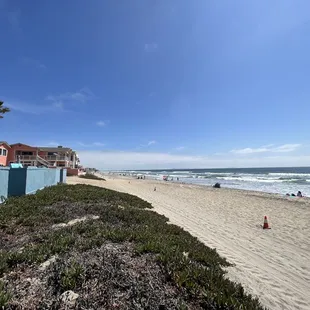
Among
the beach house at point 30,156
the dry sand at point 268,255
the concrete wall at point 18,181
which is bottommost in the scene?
the dry sand at point 268,255

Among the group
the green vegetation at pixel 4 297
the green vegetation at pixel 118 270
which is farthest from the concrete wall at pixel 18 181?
A: the green vegetation at pixel 4 297

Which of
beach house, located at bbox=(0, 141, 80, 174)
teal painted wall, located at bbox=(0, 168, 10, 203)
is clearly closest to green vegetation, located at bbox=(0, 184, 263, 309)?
teal painted wall, located at bbox=(0, 168, 10, 203)

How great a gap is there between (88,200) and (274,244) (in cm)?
783

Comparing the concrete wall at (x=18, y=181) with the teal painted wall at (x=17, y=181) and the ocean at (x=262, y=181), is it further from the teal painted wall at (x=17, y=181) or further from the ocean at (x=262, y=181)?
the ocean at (x=262, y=181)

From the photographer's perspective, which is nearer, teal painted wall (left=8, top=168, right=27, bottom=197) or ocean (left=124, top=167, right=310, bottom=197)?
teal painted wall (left=8, top=168, right=27, bottom=197)

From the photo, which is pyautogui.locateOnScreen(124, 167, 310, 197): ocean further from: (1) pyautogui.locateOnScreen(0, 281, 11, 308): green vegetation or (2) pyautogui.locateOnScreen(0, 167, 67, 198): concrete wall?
Answer: (1) pyautogui.locateOnScreen(0, 281, 11, 308): green vegetation

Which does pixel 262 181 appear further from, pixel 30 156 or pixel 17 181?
pixel 17 181

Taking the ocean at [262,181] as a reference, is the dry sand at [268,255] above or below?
below

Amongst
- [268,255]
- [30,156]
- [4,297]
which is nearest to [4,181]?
[4,297]

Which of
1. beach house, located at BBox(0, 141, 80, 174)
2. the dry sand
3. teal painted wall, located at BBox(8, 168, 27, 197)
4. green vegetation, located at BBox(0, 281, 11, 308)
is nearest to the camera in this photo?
green vegetation, located at BBox(0, 281, 11, 308)

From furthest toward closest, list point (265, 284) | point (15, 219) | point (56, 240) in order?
point (15, 219)
point (56, 240)
point (265, 284)

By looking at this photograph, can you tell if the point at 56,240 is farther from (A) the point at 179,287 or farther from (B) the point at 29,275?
(A) the point at 179,287

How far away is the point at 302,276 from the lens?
229 inches

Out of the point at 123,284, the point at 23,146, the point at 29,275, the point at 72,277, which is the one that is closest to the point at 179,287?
the point at 123,284
